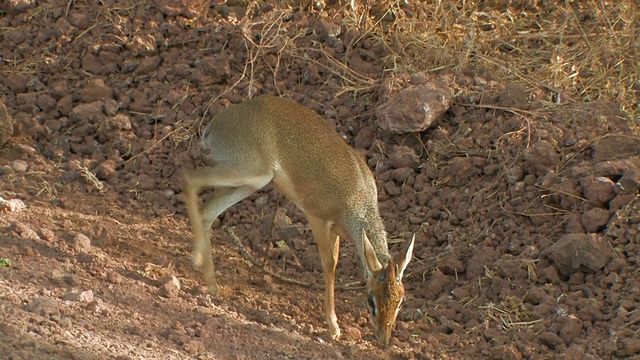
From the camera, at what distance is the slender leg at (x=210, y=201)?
6.67 m

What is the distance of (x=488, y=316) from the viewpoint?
6.48 m

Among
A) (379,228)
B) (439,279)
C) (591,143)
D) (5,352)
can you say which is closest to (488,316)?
(439,279)

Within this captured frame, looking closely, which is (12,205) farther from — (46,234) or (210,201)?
(210,201)

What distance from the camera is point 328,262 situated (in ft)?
21.5

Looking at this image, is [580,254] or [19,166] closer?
[580,254]

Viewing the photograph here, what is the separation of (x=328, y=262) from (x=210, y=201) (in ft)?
3.62

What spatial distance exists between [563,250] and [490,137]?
157cm

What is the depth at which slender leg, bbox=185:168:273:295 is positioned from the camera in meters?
6.67

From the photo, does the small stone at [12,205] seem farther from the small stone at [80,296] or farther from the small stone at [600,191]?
the small stone at [600,191]

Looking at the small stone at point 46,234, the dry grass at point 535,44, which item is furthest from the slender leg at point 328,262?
the dry grass at point 535,44

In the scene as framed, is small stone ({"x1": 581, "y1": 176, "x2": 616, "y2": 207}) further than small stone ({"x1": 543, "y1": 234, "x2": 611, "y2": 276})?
Yes

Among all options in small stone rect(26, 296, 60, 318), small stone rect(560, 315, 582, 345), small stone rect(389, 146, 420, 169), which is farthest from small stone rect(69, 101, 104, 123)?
small stone rect(560, 315, 582, 345)

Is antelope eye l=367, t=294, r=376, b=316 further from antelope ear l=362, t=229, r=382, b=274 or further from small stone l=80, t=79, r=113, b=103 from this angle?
small stone l=80, t=79, r=113, b=103

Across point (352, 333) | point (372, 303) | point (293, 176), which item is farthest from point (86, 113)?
point (372, 303)
